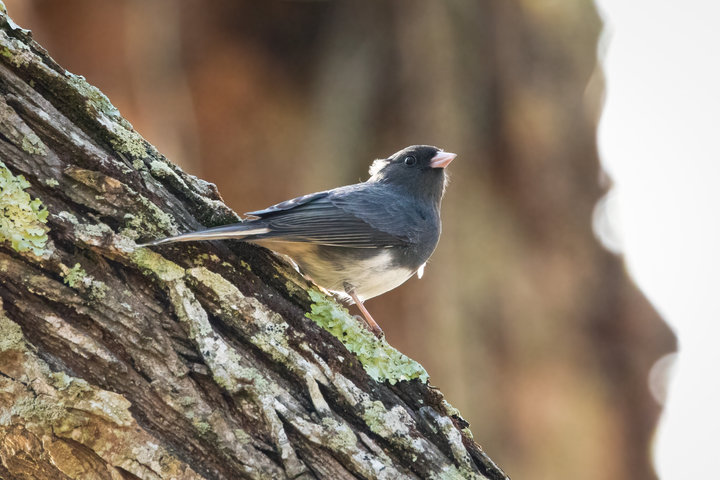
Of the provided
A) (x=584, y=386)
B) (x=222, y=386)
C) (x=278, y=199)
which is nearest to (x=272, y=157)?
(x=278, y=199)

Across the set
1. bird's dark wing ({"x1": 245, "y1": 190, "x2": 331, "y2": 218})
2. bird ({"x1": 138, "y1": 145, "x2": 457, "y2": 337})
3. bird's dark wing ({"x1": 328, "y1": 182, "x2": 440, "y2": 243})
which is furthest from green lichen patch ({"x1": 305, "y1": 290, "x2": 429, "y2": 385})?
bird's dark wing ({"x1": 328, "y1": 182, "x2": 440, "y2": 243})

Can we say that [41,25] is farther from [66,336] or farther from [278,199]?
[66,336]

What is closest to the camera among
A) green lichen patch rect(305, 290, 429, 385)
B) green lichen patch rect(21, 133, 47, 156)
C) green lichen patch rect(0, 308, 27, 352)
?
green lichen patch rect(0, 308, 27, 352)

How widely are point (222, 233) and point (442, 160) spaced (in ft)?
7.04

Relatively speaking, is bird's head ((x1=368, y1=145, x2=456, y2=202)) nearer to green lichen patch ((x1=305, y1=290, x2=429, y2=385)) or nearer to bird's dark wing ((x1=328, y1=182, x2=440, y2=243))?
bird's dark wing ((x1=328, y1=182, x2=440, y2=243))

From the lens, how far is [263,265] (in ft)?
7.43

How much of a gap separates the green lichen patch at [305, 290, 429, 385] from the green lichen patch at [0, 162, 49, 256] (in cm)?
85

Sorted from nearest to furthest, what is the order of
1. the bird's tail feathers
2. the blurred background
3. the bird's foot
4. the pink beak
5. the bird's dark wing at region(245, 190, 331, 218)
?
the bird's tail feathers → the bird's foot → the bird's dark wing at region(245, 190, 331, 218) → the pink beak → the blurred background

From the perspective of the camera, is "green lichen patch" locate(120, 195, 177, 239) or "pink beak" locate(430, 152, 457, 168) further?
"pink beak" locate(430, 152, 457, 168)

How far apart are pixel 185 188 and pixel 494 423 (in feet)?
12.5

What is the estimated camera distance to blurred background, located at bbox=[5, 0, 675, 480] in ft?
17.1

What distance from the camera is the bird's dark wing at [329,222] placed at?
284 cm

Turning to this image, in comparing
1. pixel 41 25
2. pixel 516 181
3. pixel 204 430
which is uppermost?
pixel 516 181

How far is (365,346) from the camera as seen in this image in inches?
86.2
